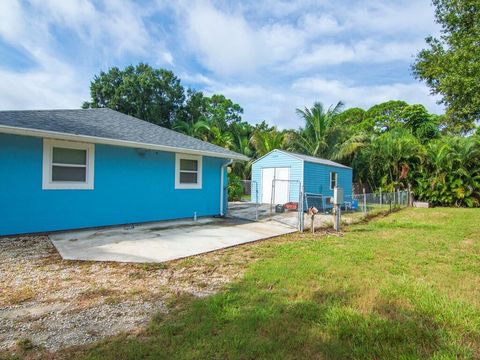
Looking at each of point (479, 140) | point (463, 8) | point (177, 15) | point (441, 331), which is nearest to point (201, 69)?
point (177, 15)

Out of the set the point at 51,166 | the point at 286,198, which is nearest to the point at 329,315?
the point at 51,166

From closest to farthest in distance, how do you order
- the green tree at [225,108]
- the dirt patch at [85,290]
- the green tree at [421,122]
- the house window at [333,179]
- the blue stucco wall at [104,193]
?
the dirt patch at [85,290]
the blue stucco wall at [104,193]
the house window at [333,179]
the green tree at [421,122]
the green tree at [225,108]

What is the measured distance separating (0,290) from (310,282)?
3.87 m

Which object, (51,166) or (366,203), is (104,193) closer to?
(51,166)

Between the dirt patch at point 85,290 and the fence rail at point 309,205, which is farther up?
the fence rail at point 309,205

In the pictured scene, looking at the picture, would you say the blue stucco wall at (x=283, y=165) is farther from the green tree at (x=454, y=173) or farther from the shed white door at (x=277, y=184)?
the green tree at (x=454, y=173)

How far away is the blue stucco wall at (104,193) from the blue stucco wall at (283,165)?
4957mm

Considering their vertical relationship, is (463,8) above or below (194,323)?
above

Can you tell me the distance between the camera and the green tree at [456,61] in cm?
780

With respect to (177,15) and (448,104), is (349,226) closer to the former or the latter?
(448,104)

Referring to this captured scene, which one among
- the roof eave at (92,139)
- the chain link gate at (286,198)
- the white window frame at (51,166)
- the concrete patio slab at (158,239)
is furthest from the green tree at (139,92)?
the concrete patio slab at (158,239)

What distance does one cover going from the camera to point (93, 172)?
7012mm

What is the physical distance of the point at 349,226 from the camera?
29.1 ft

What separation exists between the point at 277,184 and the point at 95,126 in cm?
945
